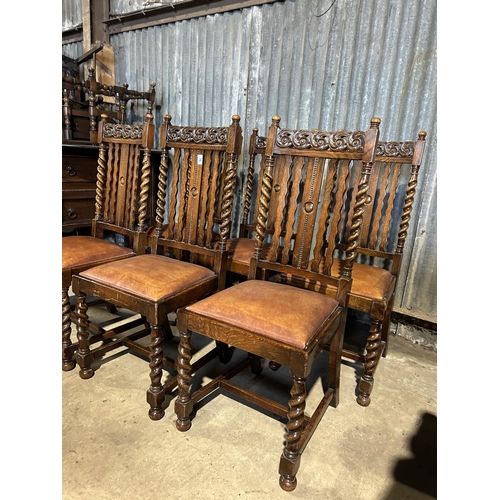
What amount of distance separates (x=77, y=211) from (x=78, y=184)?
0.78 ft

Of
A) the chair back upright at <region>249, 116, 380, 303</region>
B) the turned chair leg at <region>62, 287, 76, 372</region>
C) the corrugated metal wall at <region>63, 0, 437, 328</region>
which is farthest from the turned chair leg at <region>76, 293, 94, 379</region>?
the corrugated metal wall at <region>63, 0, 437, 328</region>

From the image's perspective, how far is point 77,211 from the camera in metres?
Result: 3.01

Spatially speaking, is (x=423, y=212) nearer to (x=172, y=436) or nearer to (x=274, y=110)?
(x=274, y=110)

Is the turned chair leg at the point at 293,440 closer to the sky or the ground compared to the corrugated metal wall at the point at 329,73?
closer to the ground

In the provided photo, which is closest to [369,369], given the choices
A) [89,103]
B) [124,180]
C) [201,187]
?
[201,187]

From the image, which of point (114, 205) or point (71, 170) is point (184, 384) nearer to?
point (114, 205)

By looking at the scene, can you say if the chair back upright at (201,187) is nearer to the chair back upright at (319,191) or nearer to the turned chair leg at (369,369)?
the chair back upright at (319,191)

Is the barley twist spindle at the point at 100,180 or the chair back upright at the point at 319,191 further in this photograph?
the barley twist spindle at the point at 100,180

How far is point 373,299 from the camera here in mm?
1776

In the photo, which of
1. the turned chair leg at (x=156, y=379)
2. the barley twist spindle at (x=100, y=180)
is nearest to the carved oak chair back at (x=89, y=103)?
the barley twist spindle at (x=100, y=180)

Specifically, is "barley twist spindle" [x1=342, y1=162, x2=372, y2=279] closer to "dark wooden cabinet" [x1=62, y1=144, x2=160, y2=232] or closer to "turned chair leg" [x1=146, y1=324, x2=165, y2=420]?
"turned chair leg" [x1=146, y1=324, x2=165, y2=420]

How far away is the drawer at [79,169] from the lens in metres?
2.86

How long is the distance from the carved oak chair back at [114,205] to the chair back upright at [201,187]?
0.13 m

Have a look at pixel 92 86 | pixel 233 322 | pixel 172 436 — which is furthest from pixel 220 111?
pixel 172 436
